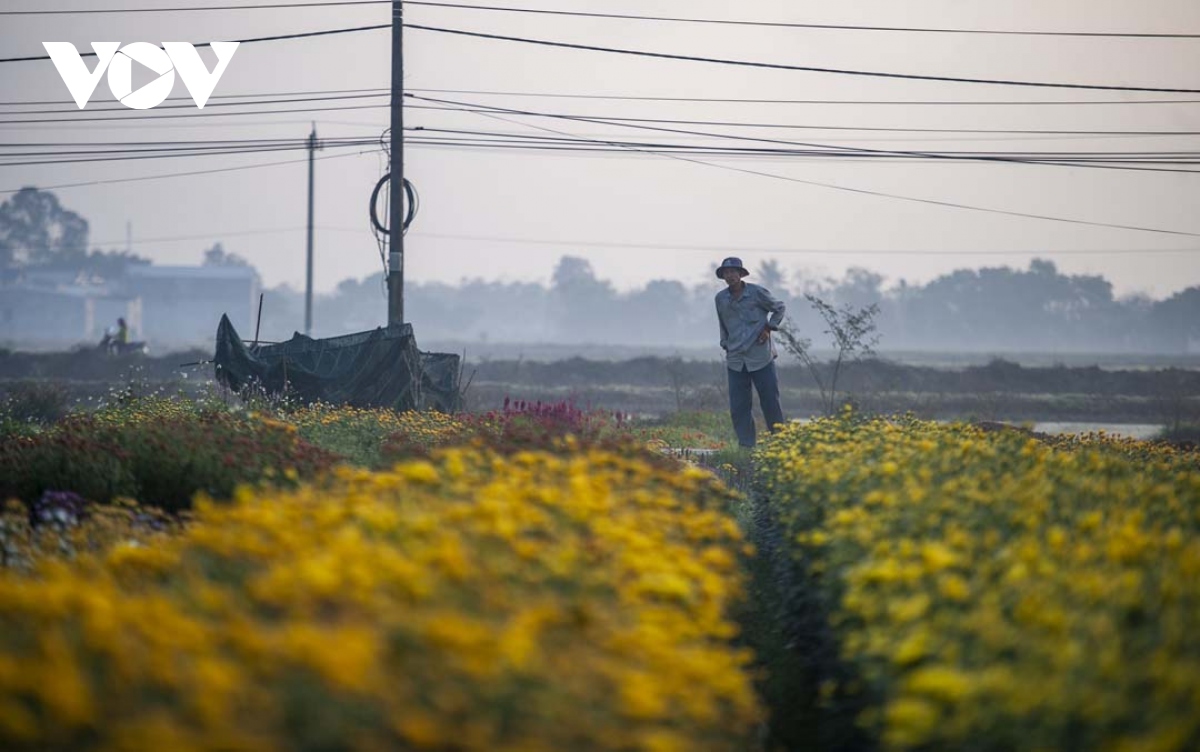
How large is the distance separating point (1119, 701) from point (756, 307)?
10.5 meters

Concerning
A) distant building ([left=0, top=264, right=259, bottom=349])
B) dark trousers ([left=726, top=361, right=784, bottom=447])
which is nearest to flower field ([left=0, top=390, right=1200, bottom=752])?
dark trousers ([left=726, top=361, right=784, bottom=447])

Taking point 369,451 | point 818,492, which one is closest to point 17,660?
point 818,492

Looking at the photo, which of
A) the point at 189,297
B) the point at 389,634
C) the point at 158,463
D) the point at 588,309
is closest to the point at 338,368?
→ the point at 158,463

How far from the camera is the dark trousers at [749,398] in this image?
13625mm

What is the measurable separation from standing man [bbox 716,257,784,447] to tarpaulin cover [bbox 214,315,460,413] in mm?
5939

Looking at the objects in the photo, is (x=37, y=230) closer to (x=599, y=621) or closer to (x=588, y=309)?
(x=588, y=309)

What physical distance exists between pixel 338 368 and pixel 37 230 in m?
149

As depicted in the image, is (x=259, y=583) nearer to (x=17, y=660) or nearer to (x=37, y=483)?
(x=17, y=660)

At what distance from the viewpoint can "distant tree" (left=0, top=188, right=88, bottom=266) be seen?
149m

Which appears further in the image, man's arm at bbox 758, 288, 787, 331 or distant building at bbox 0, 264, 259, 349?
distant building at bbox 0, 264, 259, 349

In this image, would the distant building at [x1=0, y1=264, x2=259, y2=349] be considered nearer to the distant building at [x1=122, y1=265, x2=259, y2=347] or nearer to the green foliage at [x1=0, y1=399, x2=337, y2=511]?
the distant building at [x1=122, y1=265, x2=259, y2=347]

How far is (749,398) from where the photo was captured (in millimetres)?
13984

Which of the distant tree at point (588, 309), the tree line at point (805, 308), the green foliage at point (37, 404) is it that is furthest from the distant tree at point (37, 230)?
the green foliage at point (37, 404)

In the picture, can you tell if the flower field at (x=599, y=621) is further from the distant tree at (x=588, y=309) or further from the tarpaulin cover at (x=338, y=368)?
the distant tree at (x=588, y=309)
